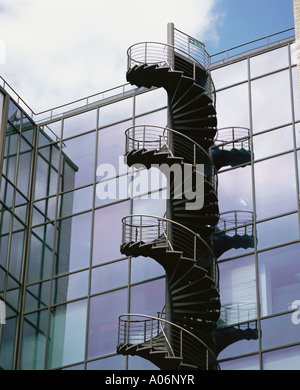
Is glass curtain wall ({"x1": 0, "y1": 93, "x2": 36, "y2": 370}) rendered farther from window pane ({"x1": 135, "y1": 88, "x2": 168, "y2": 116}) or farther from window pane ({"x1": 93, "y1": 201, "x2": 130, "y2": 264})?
window pane ({"x1": 135, "y1": 88, "x2": 168, "y2": 116})

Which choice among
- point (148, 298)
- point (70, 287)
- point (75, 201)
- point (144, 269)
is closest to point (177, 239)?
point (144, 269)

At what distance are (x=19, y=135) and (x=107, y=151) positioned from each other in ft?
13.0

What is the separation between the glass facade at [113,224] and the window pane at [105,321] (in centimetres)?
4

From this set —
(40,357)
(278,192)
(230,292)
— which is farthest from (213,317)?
(40,357)

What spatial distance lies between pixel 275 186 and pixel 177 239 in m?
3.82

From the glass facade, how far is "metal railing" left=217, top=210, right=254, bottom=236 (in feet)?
0.31

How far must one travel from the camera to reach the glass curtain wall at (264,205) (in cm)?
3272

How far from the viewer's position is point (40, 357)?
37.1 meters

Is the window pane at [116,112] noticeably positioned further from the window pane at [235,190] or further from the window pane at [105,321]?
the window pane at [105,321]

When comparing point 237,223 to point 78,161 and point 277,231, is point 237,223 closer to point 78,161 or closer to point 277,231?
point 277,231

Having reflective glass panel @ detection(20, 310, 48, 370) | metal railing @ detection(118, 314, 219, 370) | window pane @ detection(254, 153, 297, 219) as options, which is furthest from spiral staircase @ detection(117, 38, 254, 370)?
reflective glass panel @ detection(20, 310, 48, 370)

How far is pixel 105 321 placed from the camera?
35.9 metres

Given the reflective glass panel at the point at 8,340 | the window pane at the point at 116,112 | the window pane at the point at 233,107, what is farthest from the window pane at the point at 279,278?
the reflective glass panel at the point at 8,340

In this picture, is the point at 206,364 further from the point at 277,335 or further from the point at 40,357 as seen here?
the point at 40,357
